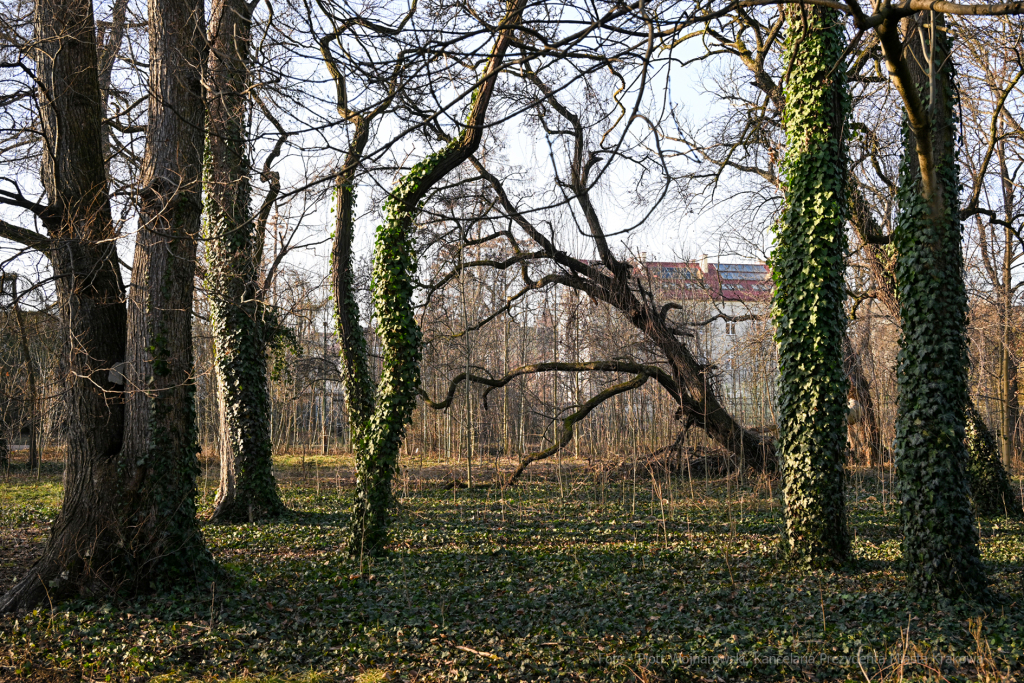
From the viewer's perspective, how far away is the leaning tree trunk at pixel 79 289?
564cm

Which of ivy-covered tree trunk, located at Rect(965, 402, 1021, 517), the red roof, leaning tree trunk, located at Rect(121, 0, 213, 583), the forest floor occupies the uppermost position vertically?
the red roof

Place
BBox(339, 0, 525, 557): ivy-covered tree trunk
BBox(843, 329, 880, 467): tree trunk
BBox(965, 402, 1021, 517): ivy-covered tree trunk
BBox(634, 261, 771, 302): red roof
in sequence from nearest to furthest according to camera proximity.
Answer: BBox(339, 0, 525, 557): ivy-covered tree trunk
BBox(965, 402, 1021, 517): ivy-covered tree trunk
BBox(843, 329, 880, 467): tree trunk
BBox(634, 261, 771, 302): red roof

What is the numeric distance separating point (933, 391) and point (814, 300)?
5.03 feet

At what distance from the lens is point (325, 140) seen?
336cm

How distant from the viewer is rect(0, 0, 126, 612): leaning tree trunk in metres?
5.64

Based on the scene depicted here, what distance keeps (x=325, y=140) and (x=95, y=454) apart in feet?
13.8

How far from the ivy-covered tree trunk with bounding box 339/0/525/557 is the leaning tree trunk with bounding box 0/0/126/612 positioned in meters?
2.51

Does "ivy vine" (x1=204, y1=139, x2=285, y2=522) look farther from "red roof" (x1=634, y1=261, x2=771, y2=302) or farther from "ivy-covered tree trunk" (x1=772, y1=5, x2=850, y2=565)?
"red roof" (x1=634, y1=261, x2=771, y2=302)

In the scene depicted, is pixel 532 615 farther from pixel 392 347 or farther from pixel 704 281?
pixel 704 281

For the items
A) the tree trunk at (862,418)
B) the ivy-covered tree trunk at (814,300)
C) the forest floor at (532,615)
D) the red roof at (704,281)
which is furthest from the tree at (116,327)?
the tree trunk at (862,418)

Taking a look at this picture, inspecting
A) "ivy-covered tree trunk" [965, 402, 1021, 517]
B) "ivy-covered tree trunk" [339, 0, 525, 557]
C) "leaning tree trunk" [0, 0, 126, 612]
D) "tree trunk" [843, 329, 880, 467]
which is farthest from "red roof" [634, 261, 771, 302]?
"leaning tree trunk" [0, 0, 126, 612]

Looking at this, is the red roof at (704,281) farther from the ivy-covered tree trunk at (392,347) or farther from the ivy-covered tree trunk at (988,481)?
the ivy-covered tree trunk at (392,347)

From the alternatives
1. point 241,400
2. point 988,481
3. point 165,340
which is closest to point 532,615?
point 165,340

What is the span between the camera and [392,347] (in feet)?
24.7
